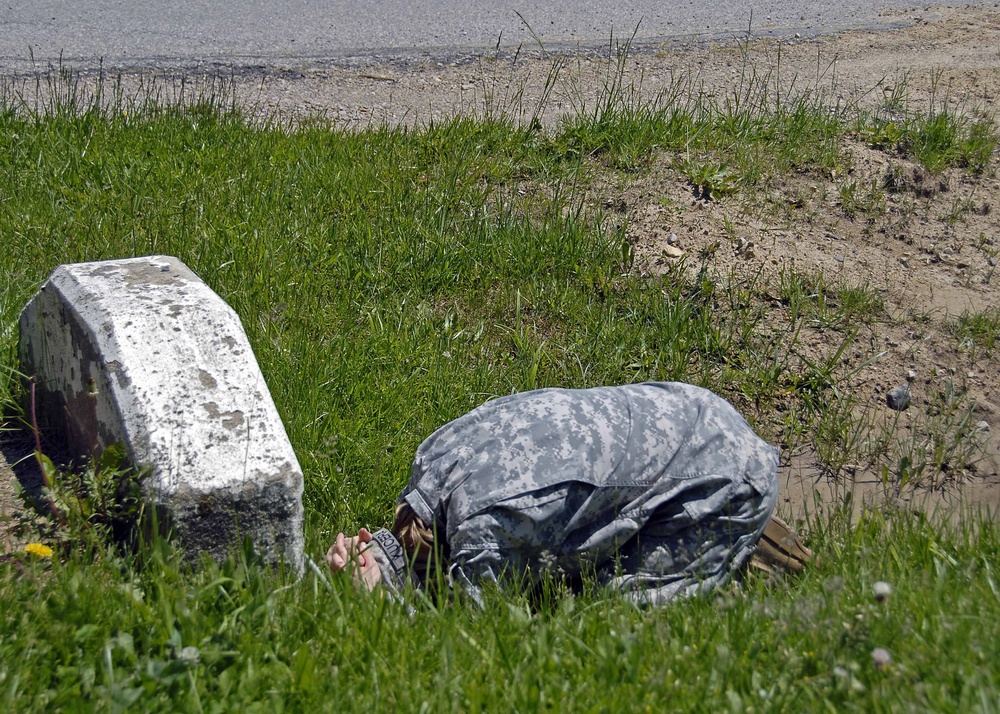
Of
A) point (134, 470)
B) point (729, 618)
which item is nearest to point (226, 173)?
point (134, 470)

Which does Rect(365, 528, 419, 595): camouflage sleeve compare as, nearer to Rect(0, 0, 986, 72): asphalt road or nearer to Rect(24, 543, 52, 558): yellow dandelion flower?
Rect(24, 543, 52, 558): yellow dandelion flower

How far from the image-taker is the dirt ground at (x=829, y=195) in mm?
3877

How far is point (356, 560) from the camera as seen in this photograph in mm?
2404

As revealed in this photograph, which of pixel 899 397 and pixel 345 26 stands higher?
pixel 345 26

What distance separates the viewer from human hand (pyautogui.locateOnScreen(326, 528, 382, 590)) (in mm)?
2389

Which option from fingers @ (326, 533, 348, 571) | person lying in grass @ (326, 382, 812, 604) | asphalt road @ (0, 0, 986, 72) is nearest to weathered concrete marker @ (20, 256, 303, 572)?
fingers @ (326, 533, 348, 571)

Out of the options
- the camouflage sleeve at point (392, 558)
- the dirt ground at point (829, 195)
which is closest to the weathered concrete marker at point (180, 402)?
the camouflage sleeve at point (392, 558)

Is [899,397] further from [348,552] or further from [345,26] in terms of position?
[345,26]

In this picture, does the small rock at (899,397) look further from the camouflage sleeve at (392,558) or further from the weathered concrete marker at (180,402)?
the weathered concrete marker at (180,402)

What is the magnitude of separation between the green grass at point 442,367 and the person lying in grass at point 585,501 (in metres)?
0.16

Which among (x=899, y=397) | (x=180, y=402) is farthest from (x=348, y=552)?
(x=899, y=397)

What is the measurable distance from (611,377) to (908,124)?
102 inches

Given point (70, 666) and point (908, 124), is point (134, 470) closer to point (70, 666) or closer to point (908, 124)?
point (70, 666)

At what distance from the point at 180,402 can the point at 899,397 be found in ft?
9.18
